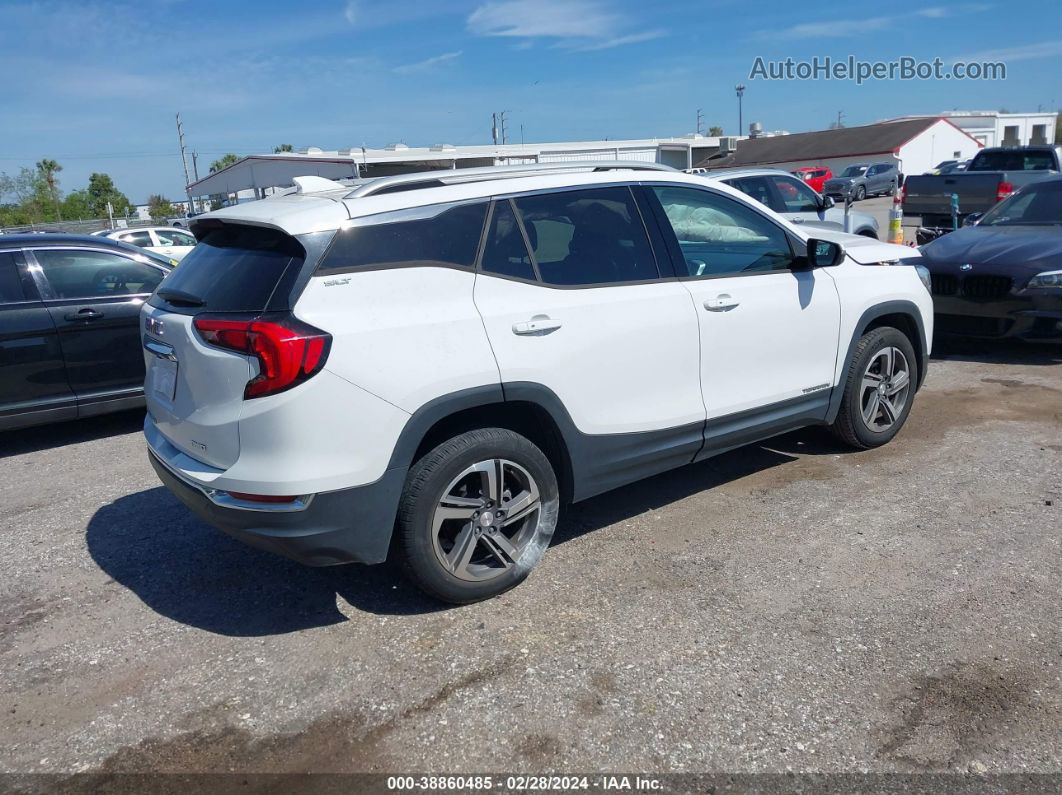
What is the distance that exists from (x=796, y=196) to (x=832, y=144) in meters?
56.3

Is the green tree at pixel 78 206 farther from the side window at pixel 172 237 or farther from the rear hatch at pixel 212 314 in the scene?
the rear hatch at pixel 212 314

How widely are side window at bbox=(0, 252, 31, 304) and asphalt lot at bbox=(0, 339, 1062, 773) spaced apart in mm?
1935

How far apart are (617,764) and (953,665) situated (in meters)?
1.42

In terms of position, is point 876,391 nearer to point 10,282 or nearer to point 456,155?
point 10,282

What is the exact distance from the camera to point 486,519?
12.6ft

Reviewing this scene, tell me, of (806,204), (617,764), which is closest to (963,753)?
(617,764)

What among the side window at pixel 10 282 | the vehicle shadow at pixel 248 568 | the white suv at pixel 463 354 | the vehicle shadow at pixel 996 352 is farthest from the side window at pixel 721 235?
the side window at pixel 10 282

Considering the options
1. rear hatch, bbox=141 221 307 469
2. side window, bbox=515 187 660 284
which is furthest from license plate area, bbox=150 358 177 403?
side window, bbox=515 187 660 284

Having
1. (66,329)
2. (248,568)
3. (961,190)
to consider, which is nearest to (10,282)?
(66,329)

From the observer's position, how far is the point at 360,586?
4.19 meters

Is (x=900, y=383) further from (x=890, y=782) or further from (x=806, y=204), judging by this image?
(x=806, y=204)

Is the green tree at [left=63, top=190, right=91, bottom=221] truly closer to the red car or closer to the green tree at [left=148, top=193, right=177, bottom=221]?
the green tree at [left=148, top=193, right=177, bottom=221]

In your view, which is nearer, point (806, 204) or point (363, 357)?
point (363, 357)

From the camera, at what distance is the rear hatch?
3.39m
